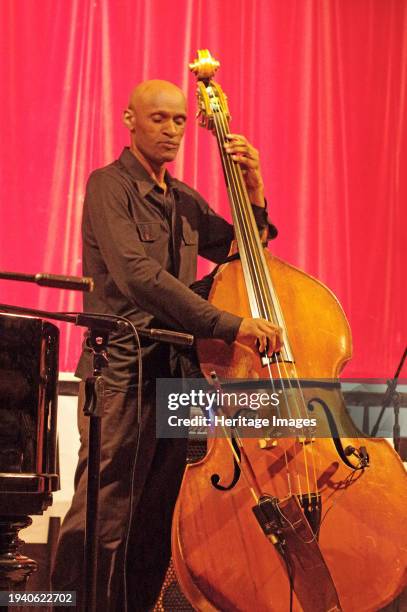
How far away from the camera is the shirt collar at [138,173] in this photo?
245 cm

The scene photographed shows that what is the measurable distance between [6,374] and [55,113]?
1.82 meters

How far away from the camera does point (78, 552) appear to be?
2221mm

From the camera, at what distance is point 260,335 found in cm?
215

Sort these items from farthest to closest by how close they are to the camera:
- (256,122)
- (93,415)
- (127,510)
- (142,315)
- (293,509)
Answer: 1. (256,122)
2. (142,315)
3. (127,510)
4. (293,509)
5. (93,415)

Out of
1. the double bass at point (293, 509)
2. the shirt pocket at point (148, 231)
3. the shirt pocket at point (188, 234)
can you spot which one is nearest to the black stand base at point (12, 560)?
the double bass at point (293, 509)

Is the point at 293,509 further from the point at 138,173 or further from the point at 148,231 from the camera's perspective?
the point at 138,173

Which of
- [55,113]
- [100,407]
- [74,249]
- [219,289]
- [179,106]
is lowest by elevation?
[100,407]

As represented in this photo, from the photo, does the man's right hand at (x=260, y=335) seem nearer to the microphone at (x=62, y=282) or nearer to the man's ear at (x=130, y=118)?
the microphone at (x=62, y=282)

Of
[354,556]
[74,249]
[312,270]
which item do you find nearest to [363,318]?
[312,270]

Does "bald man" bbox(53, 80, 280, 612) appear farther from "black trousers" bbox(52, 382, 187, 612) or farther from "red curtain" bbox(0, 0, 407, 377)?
"red curtain" bbox(0, 0, 407, 377)

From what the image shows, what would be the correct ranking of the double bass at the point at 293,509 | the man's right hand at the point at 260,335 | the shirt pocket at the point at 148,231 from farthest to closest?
the shirt pocket at the point at 148,231, the man's right hand at the point at 260,335, the double bass at the point at 293,509

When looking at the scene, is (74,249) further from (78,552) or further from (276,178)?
(78,552)

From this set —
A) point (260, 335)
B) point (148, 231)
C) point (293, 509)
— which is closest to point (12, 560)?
point (293, 509)

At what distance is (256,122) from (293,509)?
6.24 ft
